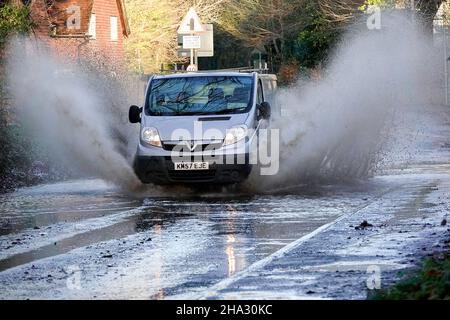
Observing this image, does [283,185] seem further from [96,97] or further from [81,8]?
[81,8]

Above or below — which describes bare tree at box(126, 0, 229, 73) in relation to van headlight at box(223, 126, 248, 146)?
above

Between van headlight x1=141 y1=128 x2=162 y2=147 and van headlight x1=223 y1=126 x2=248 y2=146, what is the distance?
3.37ft

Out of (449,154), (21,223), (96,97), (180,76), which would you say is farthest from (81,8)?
(21,223)

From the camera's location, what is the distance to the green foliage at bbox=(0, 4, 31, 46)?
30703 millimetres

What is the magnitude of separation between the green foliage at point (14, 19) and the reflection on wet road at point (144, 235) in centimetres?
1047

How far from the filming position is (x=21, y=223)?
615 inches

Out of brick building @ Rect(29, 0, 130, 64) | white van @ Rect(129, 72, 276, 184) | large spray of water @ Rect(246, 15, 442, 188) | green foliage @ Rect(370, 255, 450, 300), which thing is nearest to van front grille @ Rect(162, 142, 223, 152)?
white van @ Rect(129, 72, 276, 184)

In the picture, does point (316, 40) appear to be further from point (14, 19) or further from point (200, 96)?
point (200, 96)

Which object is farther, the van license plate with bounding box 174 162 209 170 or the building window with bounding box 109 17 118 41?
the building window with bounding box 109 17 118 41

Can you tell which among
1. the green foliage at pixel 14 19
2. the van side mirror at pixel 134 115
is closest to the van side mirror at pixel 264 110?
the van side mirror at pixel 134 115

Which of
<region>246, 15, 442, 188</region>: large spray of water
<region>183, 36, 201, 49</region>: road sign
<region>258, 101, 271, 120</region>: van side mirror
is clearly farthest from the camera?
<region>183, 36, 201, 49</region>: road sign

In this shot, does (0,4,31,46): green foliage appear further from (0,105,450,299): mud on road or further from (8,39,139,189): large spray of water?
(0,105,450,299): mud on road

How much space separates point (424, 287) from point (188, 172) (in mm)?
10042
